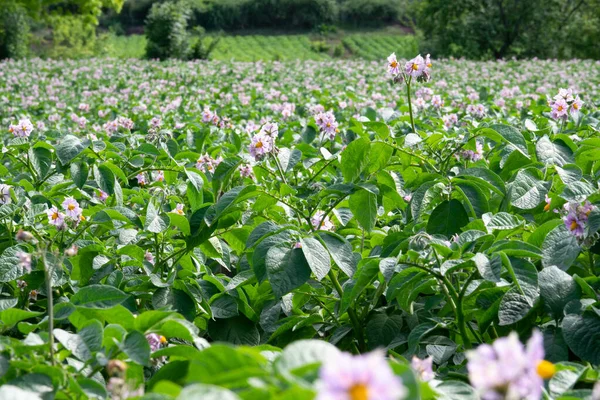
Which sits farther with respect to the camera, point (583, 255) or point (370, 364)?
point (583, 255)

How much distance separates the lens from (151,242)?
2045mm

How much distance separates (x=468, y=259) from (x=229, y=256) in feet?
3.13

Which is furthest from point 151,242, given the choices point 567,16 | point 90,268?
point 567,16

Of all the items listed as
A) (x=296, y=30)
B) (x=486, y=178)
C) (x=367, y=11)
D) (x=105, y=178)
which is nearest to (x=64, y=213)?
(x=105, y=178)

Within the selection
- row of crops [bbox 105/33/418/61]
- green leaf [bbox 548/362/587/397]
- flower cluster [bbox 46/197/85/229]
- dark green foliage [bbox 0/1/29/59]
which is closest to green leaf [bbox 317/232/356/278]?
green leaf [bbox 548/362/587/397]

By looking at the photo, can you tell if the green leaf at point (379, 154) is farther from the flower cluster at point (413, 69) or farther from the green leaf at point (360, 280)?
the flower cluster at point (413, 69)

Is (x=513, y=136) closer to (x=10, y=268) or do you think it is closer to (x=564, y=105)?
(x=564, y=105)

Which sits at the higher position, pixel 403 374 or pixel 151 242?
pixel 403 374

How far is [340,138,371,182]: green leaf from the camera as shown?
1912 mm

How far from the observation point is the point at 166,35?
1917cm

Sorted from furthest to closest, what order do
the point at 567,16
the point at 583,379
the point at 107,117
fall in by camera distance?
1. the point at 567,16
2. the point at 107,117
3. the point at 583,379

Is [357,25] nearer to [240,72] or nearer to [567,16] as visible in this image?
[567,16]

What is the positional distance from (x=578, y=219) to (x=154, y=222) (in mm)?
1040

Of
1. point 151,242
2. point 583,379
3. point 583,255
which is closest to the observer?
point 583,379
